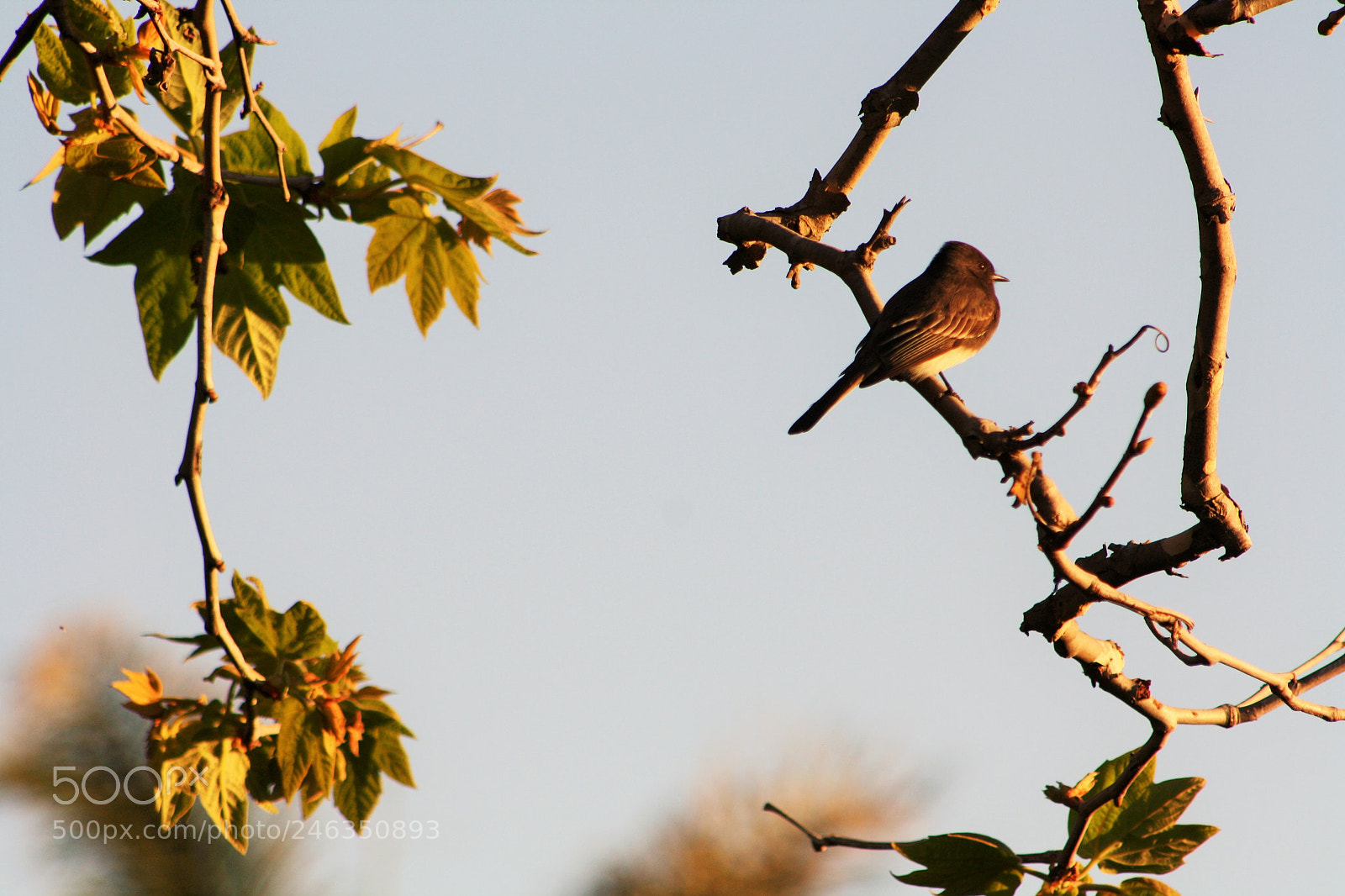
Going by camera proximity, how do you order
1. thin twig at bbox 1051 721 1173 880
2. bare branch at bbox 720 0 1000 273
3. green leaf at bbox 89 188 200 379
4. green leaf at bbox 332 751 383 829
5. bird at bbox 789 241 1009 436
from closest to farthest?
thin twig at bbox 1051 721 1173 880 → green leaf at bbox 332 751 383 829 → green leaf at bbox 89 188 200 379 → bare branch at bbox 720 0 1000 273 → bird at bbox 789 241 1009 436

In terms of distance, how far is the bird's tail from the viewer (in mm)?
5473

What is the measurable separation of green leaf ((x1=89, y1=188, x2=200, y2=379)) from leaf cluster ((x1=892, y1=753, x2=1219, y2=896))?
2202 millimetres

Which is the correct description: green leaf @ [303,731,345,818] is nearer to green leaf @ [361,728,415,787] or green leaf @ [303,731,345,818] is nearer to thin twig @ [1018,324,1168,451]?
green leaf @ [361,728,415,787]

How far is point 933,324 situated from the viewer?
6195mm

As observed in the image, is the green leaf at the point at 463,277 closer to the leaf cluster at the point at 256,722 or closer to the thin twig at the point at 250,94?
the thin twig at the point at 250,94

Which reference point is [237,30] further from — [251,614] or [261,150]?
[251,614]

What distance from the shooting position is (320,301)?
3.06 meters

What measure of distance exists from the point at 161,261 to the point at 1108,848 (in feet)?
9.06

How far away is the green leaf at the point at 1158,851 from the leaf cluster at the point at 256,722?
180 cm

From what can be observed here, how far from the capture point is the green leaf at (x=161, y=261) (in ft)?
9.36

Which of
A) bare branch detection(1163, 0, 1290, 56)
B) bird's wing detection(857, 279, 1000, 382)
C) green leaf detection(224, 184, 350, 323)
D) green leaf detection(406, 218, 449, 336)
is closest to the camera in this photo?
bare branch detection(1163, 0, 1290, 56)

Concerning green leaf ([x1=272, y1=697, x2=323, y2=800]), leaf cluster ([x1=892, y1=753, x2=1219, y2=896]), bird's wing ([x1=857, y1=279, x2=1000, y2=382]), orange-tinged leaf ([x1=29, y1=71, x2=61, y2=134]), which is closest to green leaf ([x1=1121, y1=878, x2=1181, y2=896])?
leaf cluster ([x1=892, y1=753, x2=1219, y2=896])

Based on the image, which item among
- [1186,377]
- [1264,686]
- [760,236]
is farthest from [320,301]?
[1264,686]

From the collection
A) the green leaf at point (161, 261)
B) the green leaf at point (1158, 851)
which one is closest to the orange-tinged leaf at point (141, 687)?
the green leaf at point (161, 261)
